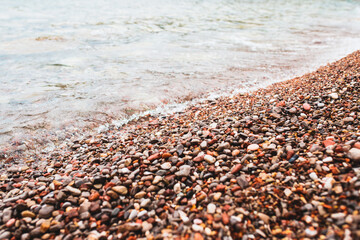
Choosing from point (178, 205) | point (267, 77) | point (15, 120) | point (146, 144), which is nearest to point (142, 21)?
point (267, 77)

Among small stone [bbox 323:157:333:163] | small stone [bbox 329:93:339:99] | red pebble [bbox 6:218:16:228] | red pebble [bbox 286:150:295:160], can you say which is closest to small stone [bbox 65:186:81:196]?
red pebble [bbox 6:218:16:228]

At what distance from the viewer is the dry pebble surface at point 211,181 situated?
2.48 meters

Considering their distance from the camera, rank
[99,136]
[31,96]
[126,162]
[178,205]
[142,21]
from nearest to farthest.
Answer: [178,205] < [126,162] < [99,136] < [31,96] < [142,21]

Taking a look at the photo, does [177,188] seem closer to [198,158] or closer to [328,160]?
[198,158]

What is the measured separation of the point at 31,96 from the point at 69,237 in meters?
6.23

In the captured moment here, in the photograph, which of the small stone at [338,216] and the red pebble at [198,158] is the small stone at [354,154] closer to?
the small stone at [338,216]

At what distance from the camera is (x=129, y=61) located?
1023cm

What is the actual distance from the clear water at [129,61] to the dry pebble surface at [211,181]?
86.9 inches

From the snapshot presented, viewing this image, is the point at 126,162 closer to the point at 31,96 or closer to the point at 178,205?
the point at 178,205

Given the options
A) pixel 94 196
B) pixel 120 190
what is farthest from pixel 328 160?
pixel 94 196

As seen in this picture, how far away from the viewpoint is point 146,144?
441 centimetres

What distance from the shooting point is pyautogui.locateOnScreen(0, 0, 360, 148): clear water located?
22.0 feet

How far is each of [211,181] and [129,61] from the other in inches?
329

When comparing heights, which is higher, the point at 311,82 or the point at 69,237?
the point at 311,82
